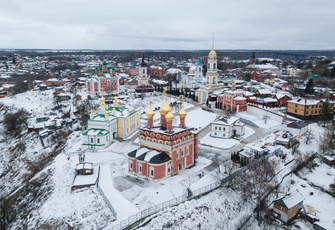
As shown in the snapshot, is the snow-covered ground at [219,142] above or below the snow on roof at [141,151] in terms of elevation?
below

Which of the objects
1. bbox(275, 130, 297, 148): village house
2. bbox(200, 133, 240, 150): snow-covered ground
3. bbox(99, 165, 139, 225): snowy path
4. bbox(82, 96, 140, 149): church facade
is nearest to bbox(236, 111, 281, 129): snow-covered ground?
bbox(275, 130, 297, 148): village house

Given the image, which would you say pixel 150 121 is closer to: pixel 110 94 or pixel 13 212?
pixel 13 212

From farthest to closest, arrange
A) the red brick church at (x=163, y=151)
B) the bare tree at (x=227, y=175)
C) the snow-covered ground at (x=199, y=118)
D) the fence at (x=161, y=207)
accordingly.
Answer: the snow-covered ground at (x=199, y=118)
the red brick church at (x=163, y=151)
the bare tree at (x=227, y=175)
the fence at (x=161, y=207)

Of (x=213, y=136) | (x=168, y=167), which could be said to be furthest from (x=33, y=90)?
(x=168, y=167)

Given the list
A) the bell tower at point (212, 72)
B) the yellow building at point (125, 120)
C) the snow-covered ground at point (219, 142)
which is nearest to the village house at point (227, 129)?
the snow-covered ground at point (219, 142)

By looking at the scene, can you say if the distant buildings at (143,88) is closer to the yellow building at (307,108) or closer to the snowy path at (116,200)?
the yellow building at (307,108)

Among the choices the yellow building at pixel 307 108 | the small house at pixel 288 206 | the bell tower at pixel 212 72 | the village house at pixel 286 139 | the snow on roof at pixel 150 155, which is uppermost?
the bell tower at pixel 212 72

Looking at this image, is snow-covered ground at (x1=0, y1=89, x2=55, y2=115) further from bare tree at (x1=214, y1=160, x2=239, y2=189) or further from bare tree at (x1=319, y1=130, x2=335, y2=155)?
bare tree at (x1=319, y1=130, x2=335, y2=155)

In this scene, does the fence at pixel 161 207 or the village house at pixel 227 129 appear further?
the village house at pixel 227 129
